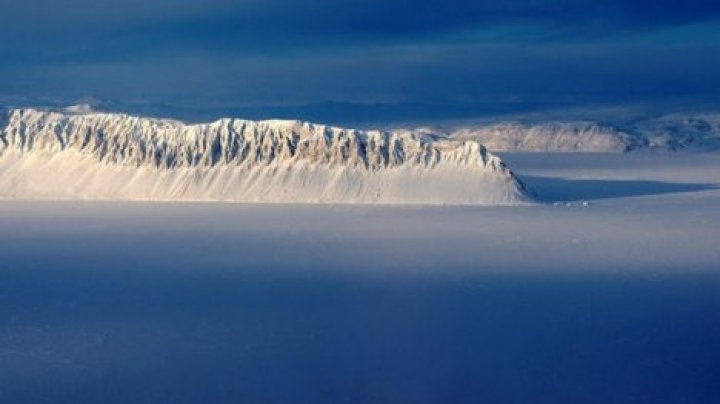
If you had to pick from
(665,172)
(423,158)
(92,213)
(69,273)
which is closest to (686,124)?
(665,172)

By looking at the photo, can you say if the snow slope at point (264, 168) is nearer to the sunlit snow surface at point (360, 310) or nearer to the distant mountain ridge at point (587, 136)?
the sunlit snow surface at point (360, 310)

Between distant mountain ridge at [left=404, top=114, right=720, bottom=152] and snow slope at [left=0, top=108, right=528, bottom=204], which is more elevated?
distant mountain ridge at [left=404, top=114, right=720, bottom=152]

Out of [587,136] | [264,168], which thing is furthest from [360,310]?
[587,136]

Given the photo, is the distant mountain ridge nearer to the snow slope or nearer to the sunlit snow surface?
the snow slope

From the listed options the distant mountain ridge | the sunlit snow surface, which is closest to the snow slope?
the sunlit snow surface

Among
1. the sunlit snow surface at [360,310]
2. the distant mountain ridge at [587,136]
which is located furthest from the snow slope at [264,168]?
the distant mountain ridge at [587,136]

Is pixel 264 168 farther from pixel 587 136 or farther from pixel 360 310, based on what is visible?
pixel 587 136
